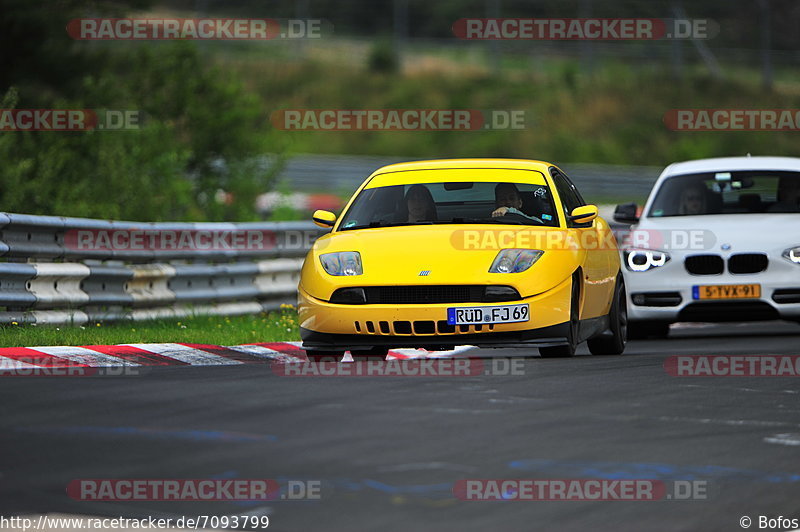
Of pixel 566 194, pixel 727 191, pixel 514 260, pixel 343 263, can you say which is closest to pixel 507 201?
pixel 566 194

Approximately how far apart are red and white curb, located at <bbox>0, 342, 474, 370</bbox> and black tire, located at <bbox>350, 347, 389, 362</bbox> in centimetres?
8

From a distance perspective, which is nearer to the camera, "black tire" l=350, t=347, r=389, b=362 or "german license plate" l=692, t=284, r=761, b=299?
"black tire" l=350, t=347, r=389, b=362

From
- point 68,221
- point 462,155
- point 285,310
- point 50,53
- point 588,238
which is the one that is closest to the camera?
point 588,238

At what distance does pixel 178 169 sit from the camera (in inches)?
943

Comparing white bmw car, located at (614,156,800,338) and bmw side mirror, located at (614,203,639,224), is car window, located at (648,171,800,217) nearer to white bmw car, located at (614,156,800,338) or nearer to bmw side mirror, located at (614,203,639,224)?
white bmw car, located at (614,156,800,338)

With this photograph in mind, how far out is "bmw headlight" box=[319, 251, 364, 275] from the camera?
35.5 ft

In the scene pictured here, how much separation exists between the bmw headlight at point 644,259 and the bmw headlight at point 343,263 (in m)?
4.17

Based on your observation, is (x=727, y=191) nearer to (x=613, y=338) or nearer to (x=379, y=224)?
(x=613, y=338)

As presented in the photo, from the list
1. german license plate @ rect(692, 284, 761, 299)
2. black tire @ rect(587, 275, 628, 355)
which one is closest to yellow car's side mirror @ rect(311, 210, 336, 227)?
black tire @ rect(587, 275, 628, 355)

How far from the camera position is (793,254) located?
13.9m

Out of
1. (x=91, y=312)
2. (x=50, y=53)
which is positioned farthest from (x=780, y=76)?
(x=91, y=312)

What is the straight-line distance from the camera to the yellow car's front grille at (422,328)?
1050 centimetres

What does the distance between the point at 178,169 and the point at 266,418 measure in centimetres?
1659

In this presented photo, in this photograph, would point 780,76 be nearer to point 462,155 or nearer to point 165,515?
point 462,155
